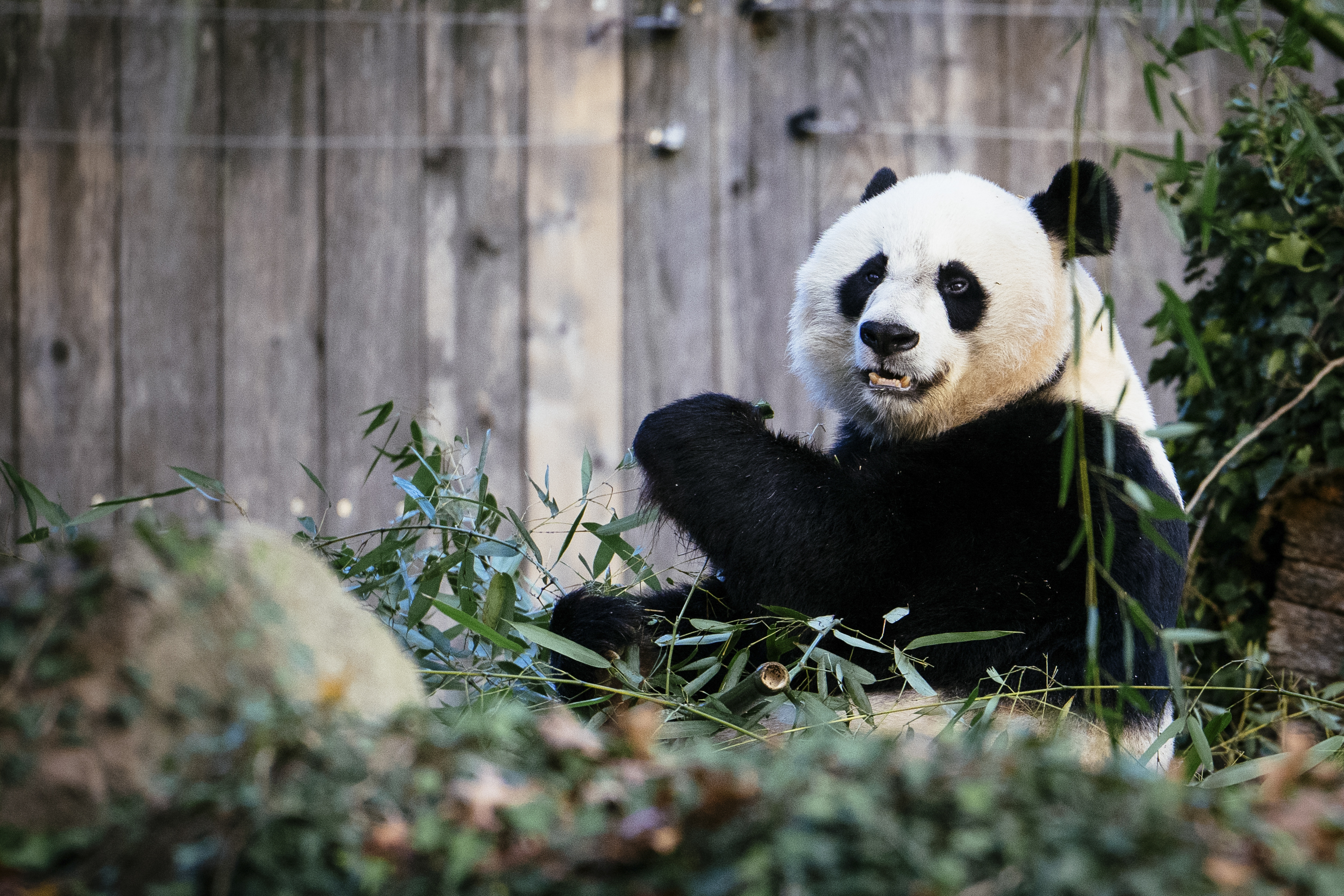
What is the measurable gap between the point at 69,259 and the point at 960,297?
3.15 meters

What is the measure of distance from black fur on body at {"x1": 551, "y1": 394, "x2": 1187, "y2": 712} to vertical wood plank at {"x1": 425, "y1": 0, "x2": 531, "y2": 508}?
1.94m

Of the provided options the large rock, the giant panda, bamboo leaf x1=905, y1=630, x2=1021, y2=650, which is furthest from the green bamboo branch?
the large rock

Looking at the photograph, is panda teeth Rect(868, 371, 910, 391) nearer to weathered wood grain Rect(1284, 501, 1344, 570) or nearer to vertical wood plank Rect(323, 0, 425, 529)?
weathered wood grain Rect(1284, 501, 1344, 570)

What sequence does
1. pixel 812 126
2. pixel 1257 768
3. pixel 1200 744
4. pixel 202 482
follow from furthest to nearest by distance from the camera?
pixel 812 126, pixel 202 482, pixel 1200 744, pixel 1257 768

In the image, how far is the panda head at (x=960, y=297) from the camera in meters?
2.31

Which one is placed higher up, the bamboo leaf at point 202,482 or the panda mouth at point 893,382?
the panda mouth at point 893,382

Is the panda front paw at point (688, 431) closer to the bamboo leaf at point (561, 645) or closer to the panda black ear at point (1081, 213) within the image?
the bamboo leaf at point (561, 645)

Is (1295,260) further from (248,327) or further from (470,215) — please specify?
(248,327)

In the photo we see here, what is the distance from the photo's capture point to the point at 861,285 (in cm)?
249

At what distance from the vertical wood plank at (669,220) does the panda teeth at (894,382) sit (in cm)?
184

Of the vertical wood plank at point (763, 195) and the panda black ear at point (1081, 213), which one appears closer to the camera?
the panda black ear at point (1081, 213)

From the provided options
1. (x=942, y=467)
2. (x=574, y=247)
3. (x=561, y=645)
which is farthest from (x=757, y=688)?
(x=574, y=247)

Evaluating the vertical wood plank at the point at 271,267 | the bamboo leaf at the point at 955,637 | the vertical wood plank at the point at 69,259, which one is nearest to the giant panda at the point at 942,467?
the bamboo leaf at the point at 955,637

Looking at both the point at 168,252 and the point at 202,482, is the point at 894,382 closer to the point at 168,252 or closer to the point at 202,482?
the point at 202,482
